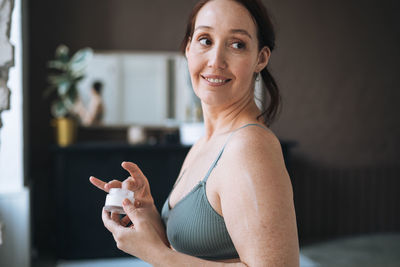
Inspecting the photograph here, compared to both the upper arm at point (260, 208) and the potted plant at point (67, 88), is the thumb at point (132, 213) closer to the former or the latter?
the upper arm at point (260, 208)

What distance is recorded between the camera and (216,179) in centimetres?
77

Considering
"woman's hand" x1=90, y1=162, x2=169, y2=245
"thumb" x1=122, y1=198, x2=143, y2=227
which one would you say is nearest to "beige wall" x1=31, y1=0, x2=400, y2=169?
"woman's hand" x1=90, y1=162, x2=169, y2=245

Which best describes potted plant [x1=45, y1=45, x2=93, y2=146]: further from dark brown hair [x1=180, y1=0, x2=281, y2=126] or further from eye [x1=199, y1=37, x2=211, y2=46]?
eye [x1=199, y1=37, x2=211, y2=46]

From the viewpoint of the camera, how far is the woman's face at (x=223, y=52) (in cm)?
82

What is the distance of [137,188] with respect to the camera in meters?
1.03

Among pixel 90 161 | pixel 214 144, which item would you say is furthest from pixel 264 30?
pixel 90 161

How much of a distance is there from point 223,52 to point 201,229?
38 centimetres

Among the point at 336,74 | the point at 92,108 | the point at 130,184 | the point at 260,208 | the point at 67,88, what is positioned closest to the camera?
the point at 260,208

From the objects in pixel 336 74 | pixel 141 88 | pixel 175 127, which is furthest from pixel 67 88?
pixel 336 74

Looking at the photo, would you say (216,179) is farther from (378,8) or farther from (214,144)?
(378,8)

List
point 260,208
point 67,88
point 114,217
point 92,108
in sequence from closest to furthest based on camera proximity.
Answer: point 260,208 < point 114,217 < point 67,88 < point 92,108

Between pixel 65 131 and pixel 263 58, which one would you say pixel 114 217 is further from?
pixel 65 131

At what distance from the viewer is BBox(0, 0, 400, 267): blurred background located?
10.3 ft

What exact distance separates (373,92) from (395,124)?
437 mm
